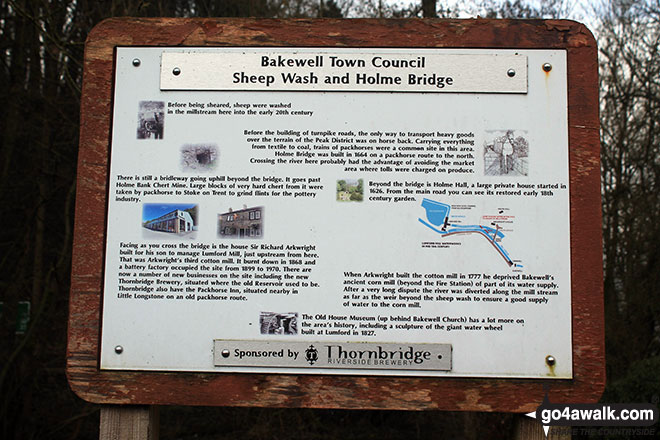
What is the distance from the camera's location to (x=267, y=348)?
2100mm

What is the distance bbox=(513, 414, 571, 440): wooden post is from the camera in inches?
82.8

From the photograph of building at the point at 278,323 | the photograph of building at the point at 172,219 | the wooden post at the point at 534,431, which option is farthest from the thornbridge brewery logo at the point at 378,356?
the photograph of building at the point at 172,219

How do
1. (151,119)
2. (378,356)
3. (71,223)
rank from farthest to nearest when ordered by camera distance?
(71,223) → (151,119) → (378,356)

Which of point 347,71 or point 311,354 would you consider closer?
point 311,354

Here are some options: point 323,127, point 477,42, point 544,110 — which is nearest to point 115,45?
point 323,127

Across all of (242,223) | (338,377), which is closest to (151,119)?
A: (242,223)

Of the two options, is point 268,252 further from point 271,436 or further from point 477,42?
point 271,436

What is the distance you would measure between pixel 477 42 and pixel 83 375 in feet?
6.92

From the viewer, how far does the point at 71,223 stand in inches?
266

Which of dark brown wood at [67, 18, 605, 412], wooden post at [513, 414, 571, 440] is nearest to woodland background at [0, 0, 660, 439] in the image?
dark brown wood at [67, 18, 605, 412]

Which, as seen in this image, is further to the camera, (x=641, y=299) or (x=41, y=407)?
(x=641, y=299)

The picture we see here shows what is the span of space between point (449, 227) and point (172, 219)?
1.11m

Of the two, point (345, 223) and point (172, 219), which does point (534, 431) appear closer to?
point (345, 223)

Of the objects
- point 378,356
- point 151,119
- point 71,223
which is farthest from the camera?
point 71,223
